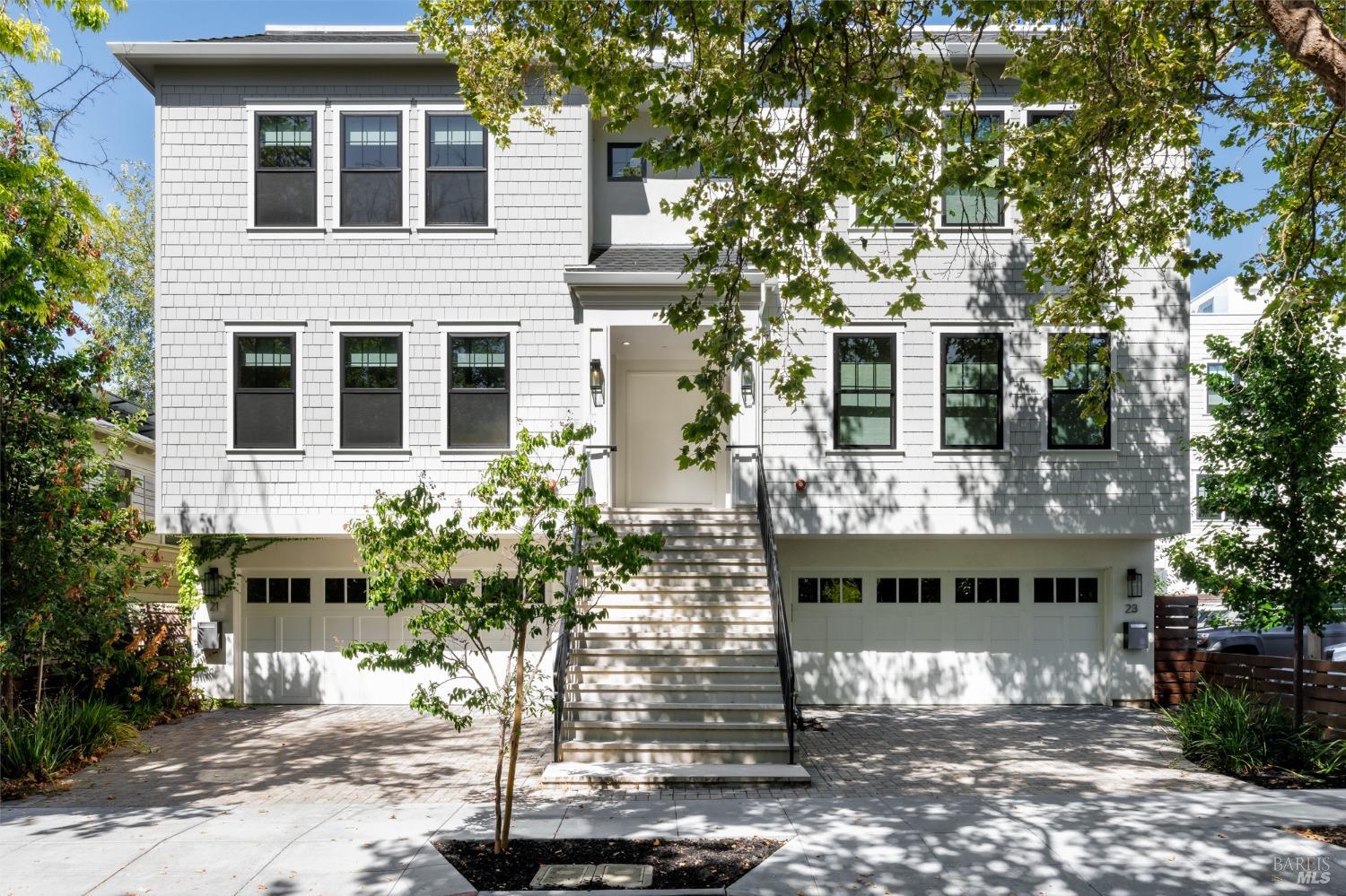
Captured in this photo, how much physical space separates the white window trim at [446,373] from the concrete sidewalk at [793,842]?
5.42 meters

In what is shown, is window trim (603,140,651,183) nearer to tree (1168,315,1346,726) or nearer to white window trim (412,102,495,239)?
white window trim (412,102,495,239)

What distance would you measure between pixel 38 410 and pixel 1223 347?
12.8 metres

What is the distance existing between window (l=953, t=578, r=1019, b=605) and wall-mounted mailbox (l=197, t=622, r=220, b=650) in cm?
1036

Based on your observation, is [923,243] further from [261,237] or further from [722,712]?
[261,237]

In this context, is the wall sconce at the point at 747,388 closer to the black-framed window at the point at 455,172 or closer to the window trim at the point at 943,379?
the window trim at the point at 943,379

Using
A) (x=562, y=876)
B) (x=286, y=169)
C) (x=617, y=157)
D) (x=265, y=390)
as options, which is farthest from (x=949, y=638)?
(x=286, y=169)

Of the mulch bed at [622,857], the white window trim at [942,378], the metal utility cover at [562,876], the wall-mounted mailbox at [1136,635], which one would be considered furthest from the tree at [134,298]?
the wall-mounted mailbox at [1136,635]

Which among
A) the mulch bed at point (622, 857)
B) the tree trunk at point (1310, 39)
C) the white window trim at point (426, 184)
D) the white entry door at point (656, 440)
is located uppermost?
the white window trim at point (426, 184)

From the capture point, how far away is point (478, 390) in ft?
41.1

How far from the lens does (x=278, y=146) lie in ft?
41.2

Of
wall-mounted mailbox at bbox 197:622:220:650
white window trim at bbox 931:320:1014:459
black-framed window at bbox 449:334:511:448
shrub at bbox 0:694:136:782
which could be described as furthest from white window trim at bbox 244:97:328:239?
white window trim at bbox 931:320:1014:459

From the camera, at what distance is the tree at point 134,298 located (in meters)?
A: 23.1

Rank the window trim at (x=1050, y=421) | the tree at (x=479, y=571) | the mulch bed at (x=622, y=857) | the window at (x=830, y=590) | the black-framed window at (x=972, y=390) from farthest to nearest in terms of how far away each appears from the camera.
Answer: the window at (x=830, y=590), the black-framed window at (x=972, y=390), the window trim at (x=1050, y=421), the tree at (x=479, y=571), the mulch bed at (x=622, y=857)

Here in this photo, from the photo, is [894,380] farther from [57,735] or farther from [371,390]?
[57,735]
